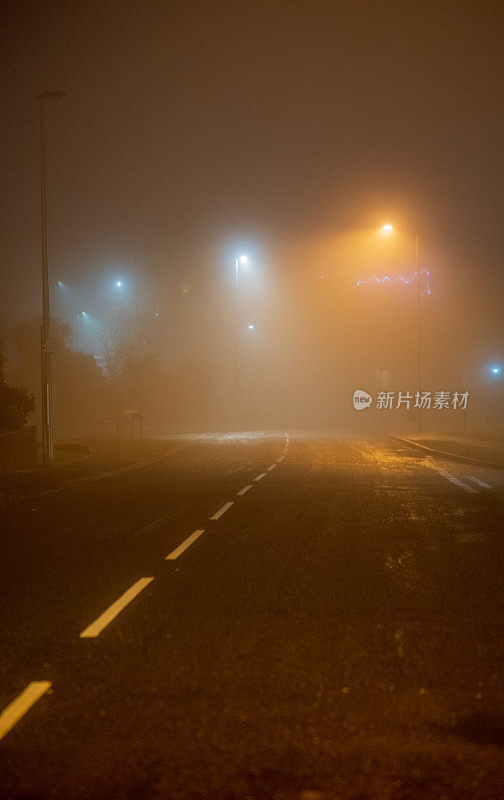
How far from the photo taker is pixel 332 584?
8.95 m

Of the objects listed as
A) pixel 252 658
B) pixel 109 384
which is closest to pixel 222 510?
pixel 252 658

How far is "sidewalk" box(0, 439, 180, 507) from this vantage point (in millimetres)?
19672

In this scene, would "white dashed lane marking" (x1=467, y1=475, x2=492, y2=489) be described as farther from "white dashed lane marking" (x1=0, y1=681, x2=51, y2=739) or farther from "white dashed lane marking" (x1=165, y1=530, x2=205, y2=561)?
"white dashed lane marking" (x1=0, y1=681, x2=51, y2=739)

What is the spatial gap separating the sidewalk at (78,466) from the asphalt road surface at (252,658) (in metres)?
5.53

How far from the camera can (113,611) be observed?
776cm

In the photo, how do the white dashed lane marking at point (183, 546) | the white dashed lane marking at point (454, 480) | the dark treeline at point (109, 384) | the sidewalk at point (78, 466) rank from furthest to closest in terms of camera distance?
1. the dark treeline at point (109, 384)
2. the sidewalk at point (78, 466)
3. the white dashed lane marking at point (454, 480)
4. the white dashed lane marking at point (183, 546)

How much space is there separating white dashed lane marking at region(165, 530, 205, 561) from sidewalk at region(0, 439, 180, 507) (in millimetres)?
6007

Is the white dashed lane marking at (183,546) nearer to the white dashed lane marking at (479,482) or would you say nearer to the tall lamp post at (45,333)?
the white dashed lane marking at (479,482)

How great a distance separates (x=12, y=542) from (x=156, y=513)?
3489 mm

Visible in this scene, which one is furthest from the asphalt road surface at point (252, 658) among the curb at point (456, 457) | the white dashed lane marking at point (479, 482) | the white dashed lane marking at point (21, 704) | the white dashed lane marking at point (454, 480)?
the curb at point (456, 457)

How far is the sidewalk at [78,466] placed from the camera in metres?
19.7

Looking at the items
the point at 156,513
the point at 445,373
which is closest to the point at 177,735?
the point at 156,513

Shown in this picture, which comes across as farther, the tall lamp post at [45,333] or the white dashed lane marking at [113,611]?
the tall lamp post at [45,333]

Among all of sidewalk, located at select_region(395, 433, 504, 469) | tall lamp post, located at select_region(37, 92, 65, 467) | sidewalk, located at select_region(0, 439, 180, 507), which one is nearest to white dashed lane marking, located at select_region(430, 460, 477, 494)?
sidewalk, located at select_region(395, 433, 504, 469)
